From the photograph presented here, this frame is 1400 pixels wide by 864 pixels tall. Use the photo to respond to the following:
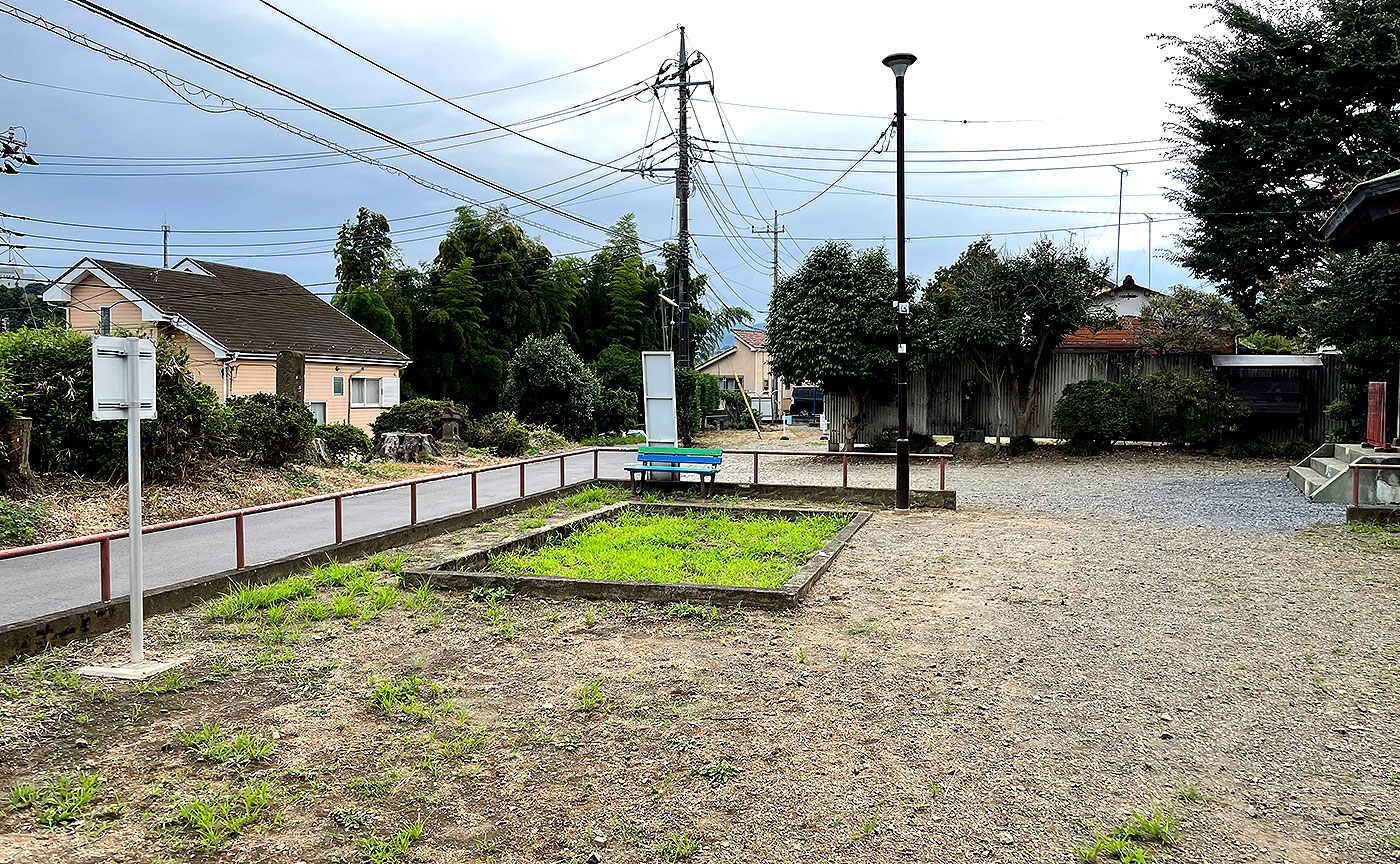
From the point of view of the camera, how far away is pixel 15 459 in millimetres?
11273

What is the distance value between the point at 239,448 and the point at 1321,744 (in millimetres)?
15011

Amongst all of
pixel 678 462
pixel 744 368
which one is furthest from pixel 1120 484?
pixel 744 368

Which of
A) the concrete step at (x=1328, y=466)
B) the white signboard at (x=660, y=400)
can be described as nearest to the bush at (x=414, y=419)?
the white signboard at (x=660, y=400)

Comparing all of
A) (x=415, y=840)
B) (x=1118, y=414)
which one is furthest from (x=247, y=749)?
(x=1118, y=414)

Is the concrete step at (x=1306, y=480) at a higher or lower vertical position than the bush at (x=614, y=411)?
lower

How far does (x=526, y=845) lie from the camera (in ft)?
11.8

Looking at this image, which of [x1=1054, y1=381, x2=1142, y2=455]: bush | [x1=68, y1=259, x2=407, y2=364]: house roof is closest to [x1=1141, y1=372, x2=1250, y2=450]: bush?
[x1=1054, y1=381, x2=1142, y2=455]: bush

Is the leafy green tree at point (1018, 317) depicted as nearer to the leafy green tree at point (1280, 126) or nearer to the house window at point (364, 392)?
the leafy green tree at point (1280, 126)

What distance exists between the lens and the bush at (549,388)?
27344 mm

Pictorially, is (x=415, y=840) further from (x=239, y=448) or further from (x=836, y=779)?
(x=239, y=448)

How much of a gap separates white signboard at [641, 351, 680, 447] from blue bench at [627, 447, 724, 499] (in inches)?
36.6

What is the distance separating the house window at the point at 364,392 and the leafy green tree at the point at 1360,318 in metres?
26.2

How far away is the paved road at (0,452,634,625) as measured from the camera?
26.3 ft

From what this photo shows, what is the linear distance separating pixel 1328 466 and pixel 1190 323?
7.31m
